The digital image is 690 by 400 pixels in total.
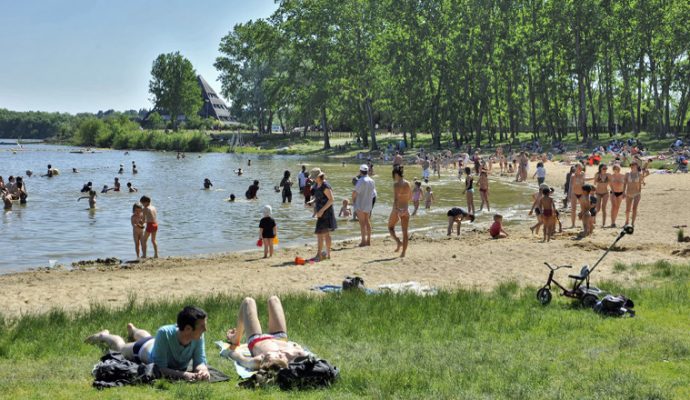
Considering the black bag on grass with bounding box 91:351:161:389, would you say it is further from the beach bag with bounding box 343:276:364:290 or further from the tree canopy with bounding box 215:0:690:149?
the tree canopy with bounding box 215:0:690:149

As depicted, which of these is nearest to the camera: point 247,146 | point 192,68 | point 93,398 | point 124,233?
point 93,398

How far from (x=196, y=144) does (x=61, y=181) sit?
52.1 metres

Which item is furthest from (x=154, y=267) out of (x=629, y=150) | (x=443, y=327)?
(x=629, y=150)

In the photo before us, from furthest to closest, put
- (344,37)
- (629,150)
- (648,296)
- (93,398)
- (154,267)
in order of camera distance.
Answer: (344,37), (629,150), (154,267), (648,296), (93,398)

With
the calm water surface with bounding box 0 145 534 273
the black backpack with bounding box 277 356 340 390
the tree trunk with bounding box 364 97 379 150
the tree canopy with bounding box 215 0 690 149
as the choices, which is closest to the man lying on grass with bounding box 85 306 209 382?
the black backpack with bounding box 277 356 340 390

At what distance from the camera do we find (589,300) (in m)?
9.77

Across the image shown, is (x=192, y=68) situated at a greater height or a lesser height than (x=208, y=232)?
greater

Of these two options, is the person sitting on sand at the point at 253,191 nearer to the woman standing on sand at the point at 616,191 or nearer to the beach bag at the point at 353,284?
the woman standing on sand at the point at 616,191

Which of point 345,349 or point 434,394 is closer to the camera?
point 434,394

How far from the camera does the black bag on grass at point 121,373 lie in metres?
6.48

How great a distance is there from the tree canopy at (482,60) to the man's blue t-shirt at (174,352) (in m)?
51.9

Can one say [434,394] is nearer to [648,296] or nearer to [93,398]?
[93,398]

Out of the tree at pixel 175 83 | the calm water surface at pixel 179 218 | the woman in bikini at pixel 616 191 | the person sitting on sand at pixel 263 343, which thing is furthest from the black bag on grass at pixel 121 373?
the tree at pixel 175 83

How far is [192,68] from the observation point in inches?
5133
